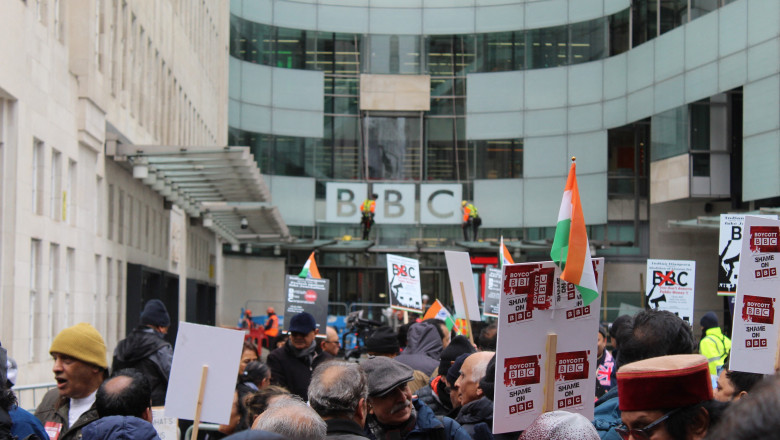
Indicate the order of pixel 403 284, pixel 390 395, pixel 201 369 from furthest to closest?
Result: 1. pixel 403 284
2. pixel 201 369
3. pixel 390 395

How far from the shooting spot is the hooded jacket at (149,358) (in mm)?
9531

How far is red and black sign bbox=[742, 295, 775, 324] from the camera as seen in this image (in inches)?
278

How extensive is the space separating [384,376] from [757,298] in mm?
2926

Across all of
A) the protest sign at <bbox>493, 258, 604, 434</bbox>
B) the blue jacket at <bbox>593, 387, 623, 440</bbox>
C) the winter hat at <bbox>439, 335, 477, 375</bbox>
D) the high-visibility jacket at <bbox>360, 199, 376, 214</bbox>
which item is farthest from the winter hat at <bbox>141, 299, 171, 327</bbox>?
the high-visibility jacket at <bbox>360, 199, 376, 214</bbox>

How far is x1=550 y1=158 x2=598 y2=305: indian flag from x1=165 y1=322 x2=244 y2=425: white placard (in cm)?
198

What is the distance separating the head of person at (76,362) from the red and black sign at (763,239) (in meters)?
4.17

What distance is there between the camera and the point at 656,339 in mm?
5051

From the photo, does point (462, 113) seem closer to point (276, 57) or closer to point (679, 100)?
point (276, 57)

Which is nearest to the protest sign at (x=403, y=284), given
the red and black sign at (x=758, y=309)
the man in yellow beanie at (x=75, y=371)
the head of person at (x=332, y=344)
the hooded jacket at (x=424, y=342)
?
the head of person at (x=332, y=344)

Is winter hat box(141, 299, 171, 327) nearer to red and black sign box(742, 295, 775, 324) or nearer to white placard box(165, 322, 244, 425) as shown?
white placard box(165, 322, 244, 425)

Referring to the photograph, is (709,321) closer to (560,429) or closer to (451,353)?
(451,353)

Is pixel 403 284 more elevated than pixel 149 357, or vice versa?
pixel 403 284

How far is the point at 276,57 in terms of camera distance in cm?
4612

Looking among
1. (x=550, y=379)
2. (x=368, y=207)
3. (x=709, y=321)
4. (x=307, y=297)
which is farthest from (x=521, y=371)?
(x=368, y=207)
